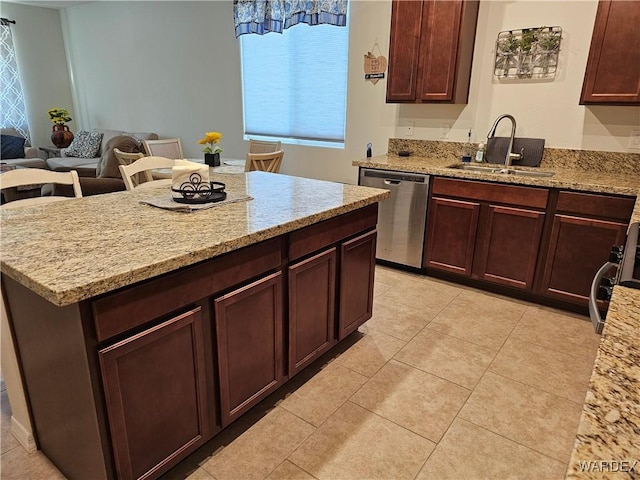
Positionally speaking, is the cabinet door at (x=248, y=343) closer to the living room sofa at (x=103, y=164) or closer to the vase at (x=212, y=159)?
the living room sofa at (x=103, y=164)

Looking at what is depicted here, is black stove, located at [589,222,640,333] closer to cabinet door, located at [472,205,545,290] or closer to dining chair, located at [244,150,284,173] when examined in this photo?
cabinet door, located at [472,205,545,290]

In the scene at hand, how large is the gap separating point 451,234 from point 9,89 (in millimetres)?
7210

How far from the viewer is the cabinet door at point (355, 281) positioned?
228 cm

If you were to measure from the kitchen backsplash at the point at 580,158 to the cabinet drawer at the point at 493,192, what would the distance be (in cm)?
57

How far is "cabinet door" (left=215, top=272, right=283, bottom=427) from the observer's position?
5.39ft

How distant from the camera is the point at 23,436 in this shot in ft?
5.77

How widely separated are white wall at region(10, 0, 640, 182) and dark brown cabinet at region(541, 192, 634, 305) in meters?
0.68

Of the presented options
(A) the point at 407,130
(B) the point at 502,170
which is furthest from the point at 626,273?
(A) the point at 407,130

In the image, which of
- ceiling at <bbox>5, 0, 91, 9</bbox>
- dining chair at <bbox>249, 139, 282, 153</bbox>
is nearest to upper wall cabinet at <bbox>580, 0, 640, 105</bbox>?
dining chair at <bbox>249, 139, 282, 153</bbox>

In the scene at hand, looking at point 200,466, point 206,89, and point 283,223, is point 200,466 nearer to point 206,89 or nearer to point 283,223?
point 283,223

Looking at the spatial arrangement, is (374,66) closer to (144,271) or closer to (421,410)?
(421,410)

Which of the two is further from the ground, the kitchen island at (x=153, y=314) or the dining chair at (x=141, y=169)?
the dining chair at (x=141, y=169)

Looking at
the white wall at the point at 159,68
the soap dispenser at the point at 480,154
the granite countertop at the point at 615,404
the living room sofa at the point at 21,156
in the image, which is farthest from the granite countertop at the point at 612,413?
the living room sofa at the point at 21,156

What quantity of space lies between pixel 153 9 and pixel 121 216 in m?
5.10
